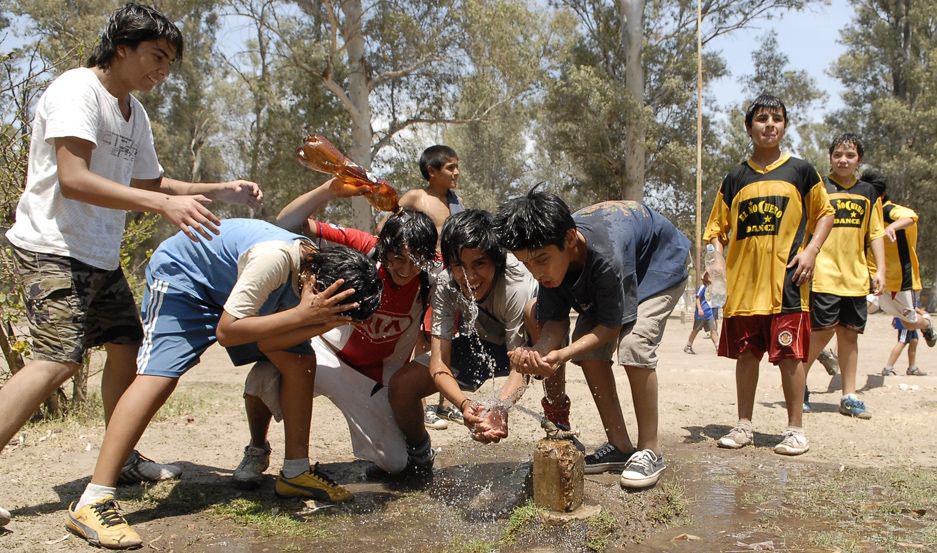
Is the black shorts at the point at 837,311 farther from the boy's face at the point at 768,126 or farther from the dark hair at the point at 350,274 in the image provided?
Answer: the dark hair at the point at 350,274

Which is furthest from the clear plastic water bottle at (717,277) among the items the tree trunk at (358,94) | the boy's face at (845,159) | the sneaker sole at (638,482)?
the tree trunk at (358,94)

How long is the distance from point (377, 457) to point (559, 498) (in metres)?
1.08

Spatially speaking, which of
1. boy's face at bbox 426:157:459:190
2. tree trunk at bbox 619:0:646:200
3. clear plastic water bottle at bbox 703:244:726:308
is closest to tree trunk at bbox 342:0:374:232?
tree trunk at bbox 619:0:646:200

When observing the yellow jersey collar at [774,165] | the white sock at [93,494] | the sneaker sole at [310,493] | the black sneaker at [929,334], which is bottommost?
the sneaker sole at [310,493]

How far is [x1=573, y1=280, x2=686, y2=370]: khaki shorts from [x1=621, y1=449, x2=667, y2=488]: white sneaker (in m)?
0.43

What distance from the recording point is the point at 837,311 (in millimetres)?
5152

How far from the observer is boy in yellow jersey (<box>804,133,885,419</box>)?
516 cm

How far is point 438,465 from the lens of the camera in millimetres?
3959

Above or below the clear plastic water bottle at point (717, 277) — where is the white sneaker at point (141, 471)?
below

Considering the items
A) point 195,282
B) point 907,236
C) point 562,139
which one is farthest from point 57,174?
point 562,139

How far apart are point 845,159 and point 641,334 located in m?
2.82

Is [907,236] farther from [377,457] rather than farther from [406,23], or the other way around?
[406,23]

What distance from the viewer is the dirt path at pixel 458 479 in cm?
284

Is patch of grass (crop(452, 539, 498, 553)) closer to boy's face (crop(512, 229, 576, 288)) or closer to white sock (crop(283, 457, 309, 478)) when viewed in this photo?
white sock (crop(283, 457, 309, 478))
